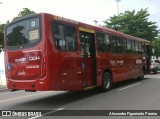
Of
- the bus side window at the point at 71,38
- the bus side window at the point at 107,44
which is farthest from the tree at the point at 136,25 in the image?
the bus side window at the point at 71,38

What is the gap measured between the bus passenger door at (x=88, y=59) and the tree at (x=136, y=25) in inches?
1017

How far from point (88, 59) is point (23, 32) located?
334 cm

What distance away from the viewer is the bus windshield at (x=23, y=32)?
1077 centimetres

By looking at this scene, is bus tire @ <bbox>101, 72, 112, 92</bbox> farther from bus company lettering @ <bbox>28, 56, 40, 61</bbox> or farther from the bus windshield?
the bus windshield

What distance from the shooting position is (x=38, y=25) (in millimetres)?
10695

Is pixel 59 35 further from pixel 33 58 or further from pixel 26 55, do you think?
pixel 26 55

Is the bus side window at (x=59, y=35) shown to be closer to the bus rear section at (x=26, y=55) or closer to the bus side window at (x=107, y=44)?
the bus rear section at (x=26, y=55)

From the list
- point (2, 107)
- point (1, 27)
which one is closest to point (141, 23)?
point (1, 27)

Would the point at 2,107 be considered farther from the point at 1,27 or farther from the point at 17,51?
the point at 1,27

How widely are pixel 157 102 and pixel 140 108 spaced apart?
134 cm

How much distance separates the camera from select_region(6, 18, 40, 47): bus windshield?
10775 millimetres

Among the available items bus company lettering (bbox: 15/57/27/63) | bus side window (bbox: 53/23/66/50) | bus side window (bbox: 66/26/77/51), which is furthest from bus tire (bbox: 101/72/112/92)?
bus company lettering (bbox: 15/57/27/63)

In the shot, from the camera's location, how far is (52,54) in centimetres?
1054

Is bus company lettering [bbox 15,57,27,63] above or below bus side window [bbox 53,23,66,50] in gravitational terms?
below
